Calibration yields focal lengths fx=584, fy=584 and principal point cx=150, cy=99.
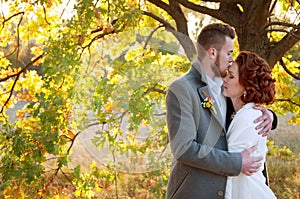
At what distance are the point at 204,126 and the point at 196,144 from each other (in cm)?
11

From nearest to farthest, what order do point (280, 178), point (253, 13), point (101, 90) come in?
point (101, 90), point (253, 13), point (280, 178)

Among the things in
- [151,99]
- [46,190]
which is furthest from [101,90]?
[46,190]

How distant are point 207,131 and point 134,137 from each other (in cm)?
121

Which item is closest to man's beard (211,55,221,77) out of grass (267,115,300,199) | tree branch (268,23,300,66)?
tree branch (268,23,300,66)

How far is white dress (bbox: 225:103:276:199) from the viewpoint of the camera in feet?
7.35

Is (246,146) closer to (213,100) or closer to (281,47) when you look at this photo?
(213,100)

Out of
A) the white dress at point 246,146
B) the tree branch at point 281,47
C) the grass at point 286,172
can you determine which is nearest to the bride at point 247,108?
the white dress at point 246,146

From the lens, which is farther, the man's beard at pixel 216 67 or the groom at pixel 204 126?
the man's beard at pixel 216 67

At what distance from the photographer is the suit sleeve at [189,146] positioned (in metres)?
2.12

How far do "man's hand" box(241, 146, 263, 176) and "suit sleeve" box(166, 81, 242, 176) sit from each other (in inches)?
0.8

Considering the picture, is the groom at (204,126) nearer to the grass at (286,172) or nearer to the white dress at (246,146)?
the white dress at (246,146)

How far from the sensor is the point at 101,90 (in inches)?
124

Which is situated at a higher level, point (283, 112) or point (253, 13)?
point (253, 13)

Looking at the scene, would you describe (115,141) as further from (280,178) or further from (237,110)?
(280,178)
